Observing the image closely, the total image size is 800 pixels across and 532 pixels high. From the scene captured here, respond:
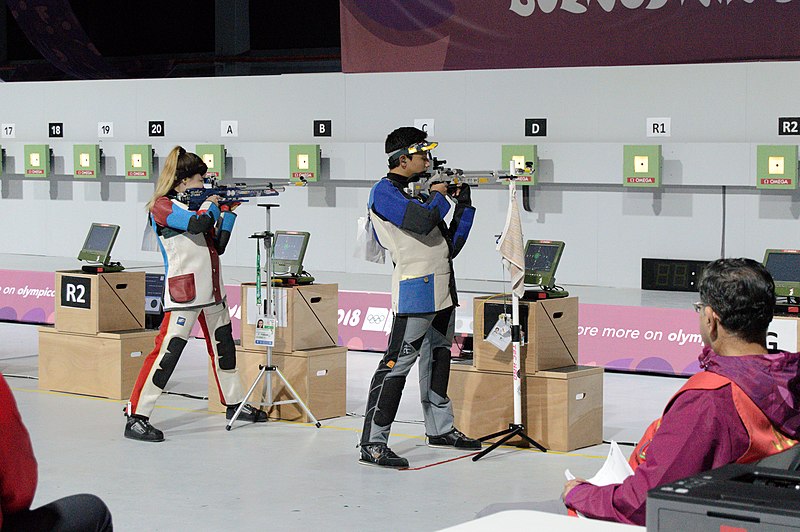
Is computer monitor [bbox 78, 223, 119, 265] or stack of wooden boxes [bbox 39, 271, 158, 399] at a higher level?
computer monitor [bbox 78, 223, 119, 265]

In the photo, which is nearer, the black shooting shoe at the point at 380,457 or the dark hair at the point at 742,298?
the dark hair at the point at 742,298

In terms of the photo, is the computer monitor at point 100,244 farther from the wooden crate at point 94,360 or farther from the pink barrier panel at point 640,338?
the pink barrier panel at point 640,338

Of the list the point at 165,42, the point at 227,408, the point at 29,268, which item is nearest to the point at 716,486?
the point at 227,408

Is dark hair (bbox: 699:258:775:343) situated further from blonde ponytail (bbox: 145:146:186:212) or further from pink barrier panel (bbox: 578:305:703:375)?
pink barrier panel (bbox: 578:305:703:375)

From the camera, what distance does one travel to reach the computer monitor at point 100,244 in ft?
27.3

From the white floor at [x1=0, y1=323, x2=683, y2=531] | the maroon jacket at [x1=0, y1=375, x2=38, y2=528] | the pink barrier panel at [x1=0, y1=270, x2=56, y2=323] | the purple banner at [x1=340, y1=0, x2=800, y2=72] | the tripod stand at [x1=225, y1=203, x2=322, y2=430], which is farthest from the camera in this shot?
the pink barrier panel at [x1=0, y1=270, x2=56, y2=323]

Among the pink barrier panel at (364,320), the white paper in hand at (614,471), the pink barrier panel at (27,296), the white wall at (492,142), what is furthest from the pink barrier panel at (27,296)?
the white paper in hand at (614,471)

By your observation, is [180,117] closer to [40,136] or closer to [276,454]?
[40,136]

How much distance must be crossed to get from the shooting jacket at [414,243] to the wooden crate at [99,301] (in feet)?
8.08

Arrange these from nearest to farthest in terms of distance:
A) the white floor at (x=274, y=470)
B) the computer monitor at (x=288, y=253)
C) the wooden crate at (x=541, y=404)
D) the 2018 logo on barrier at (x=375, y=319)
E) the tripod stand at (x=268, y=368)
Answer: the white floor at (x=274, y=470)
the wooden crate at (x=541, y=404)
the tripod stand at (x=268, y=368)
the computer monitor at (x=288, y=253)
the 2018 logo on barrier at (x=375, y=319)

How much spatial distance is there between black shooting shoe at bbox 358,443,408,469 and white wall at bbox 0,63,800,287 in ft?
16.9

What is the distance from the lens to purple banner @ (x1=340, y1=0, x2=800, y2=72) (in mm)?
9719

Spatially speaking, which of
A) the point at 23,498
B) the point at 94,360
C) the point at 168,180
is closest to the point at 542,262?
the point at 168,180

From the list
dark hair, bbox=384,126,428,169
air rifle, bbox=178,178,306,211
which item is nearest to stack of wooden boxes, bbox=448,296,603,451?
dark hair, bbox=384,126,428,169
